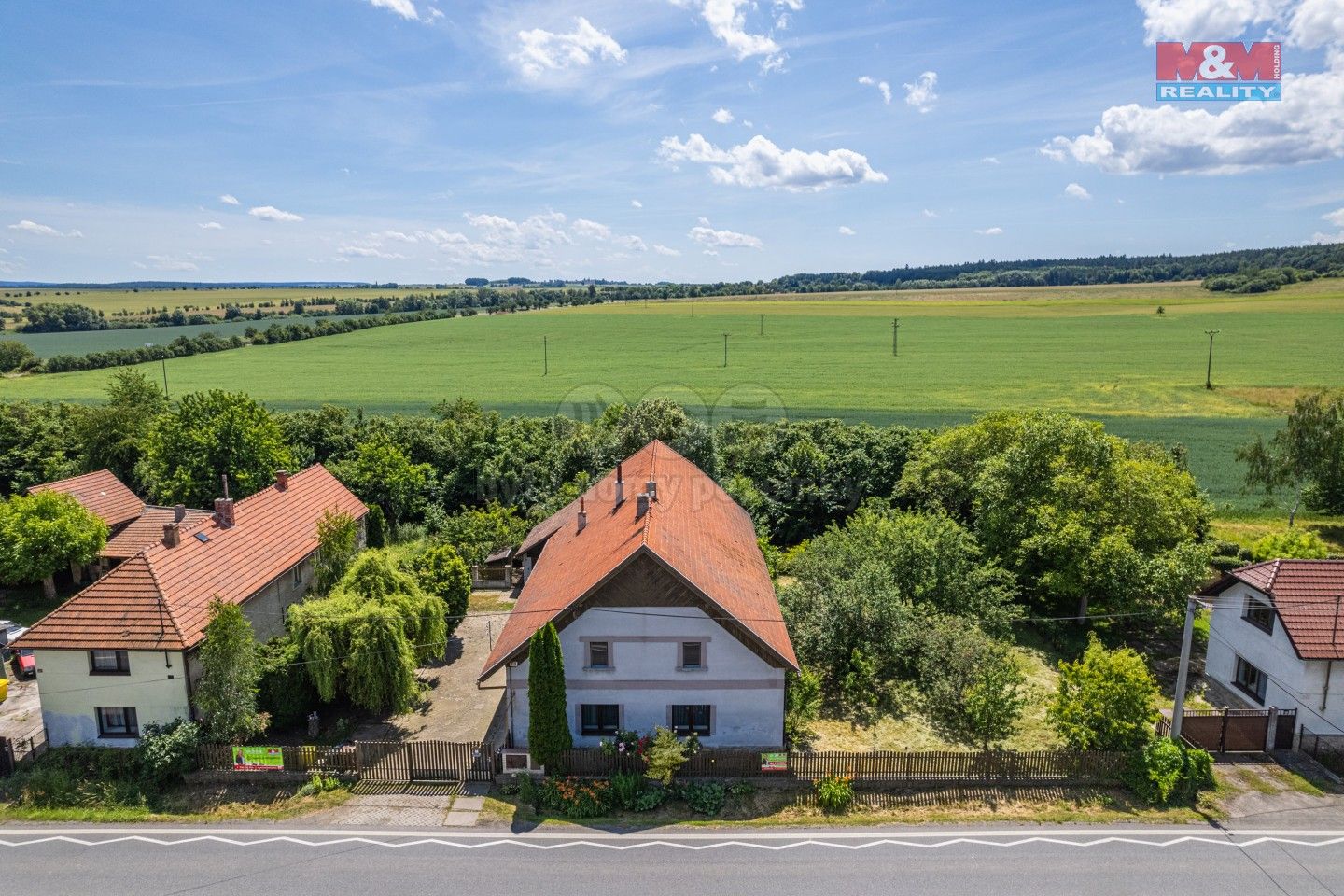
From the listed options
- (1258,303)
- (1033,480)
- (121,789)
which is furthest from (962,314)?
(121,789)

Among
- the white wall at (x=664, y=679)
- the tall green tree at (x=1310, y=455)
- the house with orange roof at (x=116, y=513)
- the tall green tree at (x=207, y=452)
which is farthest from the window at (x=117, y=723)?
the tall green tree at (x=1310, y=455)

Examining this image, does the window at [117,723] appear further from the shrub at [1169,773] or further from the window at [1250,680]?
the window at [1250,680]

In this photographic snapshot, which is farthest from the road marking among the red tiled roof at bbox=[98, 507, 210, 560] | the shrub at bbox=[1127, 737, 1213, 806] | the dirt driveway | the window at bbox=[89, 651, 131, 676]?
the red tiled roof at bbox=[98, 507, 210, 560]

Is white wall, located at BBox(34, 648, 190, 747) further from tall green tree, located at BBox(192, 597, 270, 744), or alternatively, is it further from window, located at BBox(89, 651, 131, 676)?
tall green tree, located at BBox(192, 597, 270, 744)

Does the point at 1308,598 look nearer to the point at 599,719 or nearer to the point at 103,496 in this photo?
the point at 599,719

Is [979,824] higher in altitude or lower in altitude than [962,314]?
lower

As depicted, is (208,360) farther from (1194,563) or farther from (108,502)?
(1194,563)
